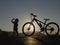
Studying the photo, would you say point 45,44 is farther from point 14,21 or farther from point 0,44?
point 14,21

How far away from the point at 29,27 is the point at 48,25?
5.49ft

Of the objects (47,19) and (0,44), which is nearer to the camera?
(0,44)

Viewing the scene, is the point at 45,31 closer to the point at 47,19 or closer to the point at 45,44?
the point at 47,19

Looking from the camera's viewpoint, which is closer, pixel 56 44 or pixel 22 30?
pixel 56 44

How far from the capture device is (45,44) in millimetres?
16750

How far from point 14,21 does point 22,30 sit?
3.98m

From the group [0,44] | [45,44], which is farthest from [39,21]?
[0,44]

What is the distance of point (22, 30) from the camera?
20203 millimetres

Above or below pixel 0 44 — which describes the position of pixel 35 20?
above

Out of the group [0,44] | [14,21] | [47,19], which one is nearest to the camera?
[0,44]

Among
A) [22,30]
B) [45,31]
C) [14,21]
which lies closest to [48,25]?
[45,31]

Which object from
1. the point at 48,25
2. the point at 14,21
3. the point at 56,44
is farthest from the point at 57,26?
the point at 14,21

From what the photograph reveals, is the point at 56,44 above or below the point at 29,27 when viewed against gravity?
below

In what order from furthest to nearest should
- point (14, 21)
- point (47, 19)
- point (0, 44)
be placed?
point (14, 21) → point (47, 19) → point (0, 44)
